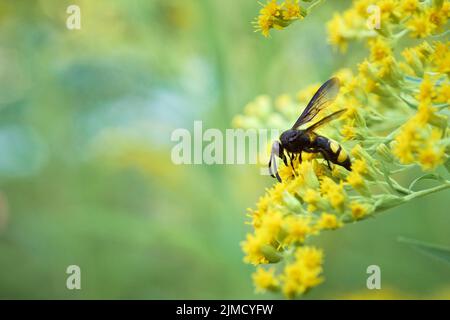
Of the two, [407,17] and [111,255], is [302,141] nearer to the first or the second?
[407,17]

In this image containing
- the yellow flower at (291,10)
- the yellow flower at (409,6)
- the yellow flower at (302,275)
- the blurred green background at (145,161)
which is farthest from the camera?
the blurred green background at (145,161)

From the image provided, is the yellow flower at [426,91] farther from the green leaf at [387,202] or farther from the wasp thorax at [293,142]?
the wasp thorax at [293,142]

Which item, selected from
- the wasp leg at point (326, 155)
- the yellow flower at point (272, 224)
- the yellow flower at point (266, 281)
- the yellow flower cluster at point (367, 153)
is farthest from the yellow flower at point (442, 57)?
the yellow flower at point (266, 281)

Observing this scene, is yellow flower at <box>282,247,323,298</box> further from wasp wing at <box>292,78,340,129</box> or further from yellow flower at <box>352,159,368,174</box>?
wasp wing at <box>292,78,340,129</box>

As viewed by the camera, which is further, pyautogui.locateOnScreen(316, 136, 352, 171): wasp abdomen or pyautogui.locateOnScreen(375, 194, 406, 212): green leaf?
pyautogui.locateOnScreen(316, 136, 352, 171): wasp abdomen

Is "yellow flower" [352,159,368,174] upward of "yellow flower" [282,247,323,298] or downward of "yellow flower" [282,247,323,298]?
upward

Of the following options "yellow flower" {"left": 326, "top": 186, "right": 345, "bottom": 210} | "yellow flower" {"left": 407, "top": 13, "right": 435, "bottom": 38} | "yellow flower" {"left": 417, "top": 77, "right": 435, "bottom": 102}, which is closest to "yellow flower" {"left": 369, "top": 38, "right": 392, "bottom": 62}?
"yellow flower" {"left": 407, "top": 13, "right": 435, "bottom": 38}

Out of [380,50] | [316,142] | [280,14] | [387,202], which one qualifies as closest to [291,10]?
[280,14]
